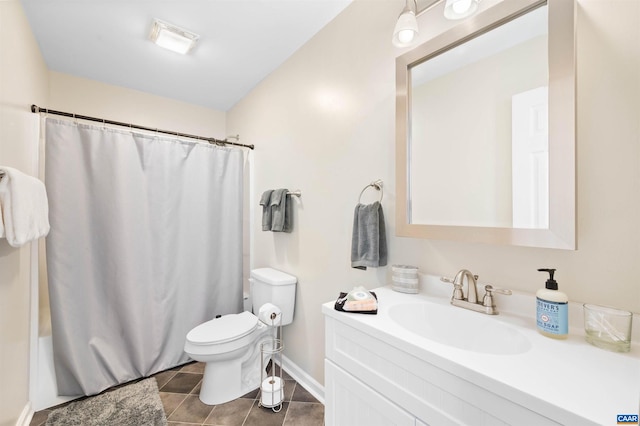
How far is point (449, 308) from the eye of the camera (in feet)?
3.40

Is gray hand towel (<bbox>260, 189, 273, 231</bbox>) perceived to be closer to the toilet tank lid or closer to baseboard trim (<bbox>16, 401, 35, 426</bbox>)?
the toilet tank lid

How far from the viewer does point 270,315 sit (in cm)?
180

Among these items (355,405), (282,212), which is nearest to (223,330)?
(282,212)

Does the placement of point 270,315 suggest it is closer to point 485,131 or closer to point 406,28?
point 485,131

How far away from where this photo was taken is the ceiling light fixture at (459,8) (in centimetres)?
103

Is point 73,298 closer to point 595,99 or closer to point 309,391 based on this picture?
point 309,391

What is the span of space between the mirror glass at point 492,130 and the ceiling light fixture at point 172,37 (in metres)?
1.53

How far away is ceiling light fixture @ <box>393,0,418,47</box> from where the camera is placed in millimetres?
1133

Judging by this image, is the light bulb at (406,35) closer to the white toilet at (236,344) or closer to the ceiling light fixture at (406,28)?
the ceiling light fixture at (406,28)

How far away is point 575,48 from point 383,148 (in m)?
0.76

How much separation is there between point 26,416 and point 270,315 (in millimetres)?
1481

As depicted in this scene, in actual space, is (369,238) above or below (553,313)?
above

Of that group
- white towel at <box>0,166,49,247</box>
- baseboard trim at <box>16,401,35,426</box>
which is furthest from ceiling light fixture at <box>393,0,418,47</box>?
baseboard trim at <box>16,401,35,426</box>

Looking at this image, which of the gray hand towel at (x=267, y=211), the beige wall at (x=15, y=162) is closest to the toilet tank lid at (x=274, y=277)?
the gray hand towel at (x=267, y=211)
